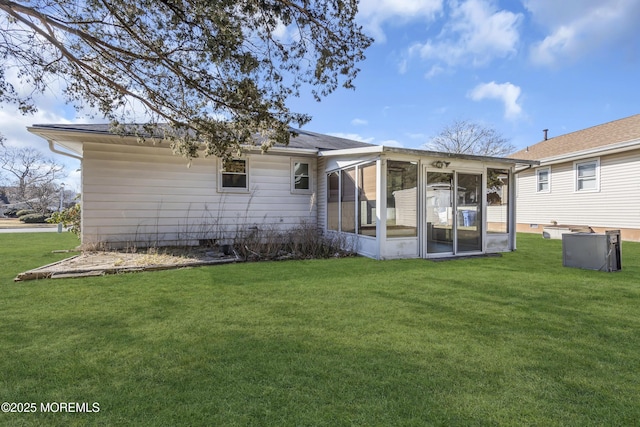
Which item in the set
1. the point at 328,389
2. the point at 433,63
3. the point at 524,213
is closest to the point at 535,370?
the point at 328,389

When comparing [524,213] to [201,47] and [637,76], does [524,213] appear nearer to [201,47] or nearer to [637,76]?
[637,76]

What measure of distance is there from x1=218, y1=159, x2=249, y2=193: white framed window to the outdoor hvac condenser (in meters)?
7.84

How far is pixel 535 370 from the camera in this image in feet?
7.71

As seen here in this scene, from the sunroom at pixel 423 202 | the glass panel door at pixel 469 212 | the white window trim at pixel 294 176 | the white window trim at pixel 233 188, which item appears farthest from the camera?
the white window trim at pixel 294 176

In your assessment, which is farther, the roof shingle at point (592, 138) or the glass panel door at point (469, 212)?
the roof shingle at point (592, 138)

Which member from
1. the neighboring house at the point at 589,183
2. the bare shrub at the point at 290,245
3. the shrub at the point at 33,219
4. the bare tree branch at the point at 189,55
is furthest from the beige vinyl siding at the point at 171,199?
the shrub at the point at 33,219

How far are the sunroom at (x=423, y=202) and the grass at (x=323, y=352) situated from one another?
2.70m

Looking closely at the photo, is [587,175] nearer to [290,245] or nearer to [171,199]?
[290,245]

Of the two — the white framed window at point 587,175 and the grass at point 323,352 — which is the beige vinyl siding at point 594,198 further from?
the grass at point 323,352

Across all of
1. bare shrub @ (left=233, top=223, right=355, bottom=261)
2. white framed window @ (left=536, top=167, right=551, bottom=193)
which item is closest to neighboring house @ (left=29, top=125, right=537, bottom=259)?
bare shrub @ (left=233, top=223, right=355, bottom=261)

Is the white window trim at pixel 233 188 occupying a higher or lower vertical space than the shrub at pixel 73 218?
higher

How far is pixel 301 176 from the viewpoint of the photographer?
10062 millimetres

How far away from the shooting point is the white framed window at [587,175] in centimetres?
1166

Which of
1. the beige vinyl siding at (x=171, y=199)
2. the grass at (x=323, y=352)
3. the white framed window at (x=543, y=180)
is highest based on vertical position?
the white framed window at (x=543, y=180)
